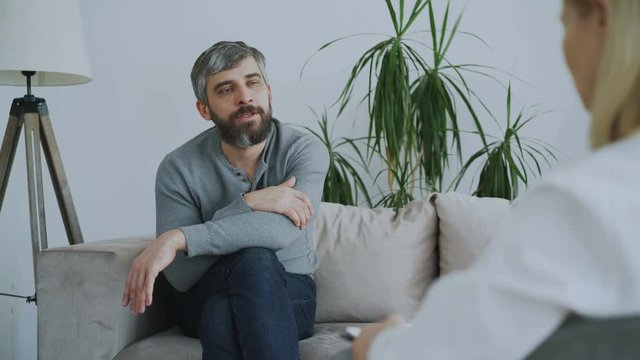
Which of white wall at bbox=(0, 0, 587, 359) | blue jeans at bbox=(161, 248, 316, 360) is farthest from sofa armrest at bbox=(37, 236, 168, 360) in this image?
white wall at bbox=(0, 0, 587, 359)

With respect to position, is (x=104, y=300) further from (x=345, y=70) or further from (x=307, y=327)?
(x=345, y=70)

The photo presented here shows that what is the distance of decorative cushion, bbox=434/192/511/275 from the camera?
231 centimetres

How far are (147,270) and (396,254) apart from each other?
75cm

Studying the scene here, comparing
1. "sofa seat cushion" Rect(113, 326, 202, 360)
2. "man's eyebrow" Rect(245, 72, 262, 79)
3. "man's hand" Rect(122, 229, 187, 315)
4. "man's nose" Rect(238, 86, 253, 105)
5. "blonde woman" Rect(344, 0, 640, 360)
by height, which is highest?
"man's eyebrow" Rect(245, 72, 262, 79)

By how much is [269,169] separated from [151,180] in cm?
121

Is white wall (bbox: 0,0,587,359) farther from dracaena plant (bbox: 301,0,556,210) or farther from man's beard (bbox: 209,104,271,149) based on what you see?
man's beard (bbox: 209,104,271,149)

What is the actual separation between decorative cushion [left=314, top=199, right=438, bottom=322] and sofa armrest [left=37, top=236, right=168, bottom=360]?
0.56 m

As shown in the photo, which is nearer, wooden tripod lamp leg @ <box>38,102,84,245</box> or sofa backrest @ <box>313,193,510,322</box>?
sofa backrest @ <box>313,193,510,322</box>

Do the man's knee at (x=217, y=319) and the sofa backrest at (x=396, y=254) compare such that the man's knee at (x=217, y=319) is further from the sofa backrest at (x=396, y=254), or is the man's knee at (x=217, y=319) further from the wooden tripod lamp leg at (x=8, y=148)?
the wooden tripod lamp leg at (x=8, y=148)

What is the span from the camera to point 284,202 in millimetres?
2102

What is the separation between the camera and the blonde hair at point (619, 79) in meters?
0.55

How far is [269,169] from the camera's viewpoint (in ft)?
7.59

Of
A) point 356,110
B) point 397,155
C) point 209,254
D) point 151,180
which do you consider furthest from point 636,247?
point 151,180

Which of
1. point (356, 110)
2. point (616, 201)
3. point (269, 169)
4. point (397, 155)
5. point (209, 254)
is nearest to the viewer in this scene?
point (616, 201)
